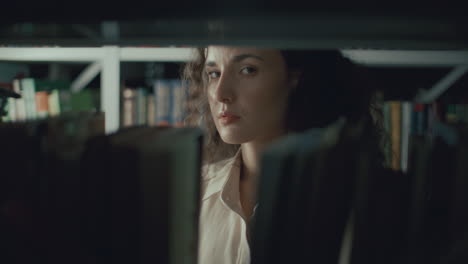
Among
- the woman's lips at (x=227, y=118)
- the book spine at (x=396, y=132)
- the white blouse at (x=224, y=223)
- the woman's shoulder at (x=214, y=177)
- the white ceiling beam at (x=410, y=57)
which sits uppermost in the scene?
the white ceiling beam at (x=410, y=57)

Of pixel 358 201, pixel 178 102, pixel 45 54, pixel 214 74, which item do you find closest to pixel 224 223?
pixel 214 74

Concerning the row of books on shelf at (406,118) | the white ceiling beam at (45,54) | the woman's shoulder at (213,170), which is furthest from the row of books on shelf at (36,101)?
the row of books on shelf at (406,118)

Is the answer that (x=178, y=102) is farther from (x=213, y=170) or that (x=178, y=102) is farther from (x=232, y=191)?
(x=232, y=191)

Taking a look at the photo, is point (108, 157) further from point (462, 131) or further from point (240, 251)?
point (240, 251)

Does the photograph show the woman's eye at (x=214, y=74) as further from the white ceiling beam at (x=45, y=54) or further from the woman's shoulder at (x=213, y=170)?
the white ceiling beam at (x=45, y=54)

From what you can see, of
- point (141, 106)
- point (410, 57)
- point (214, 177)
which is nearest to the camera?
point (214, 177)

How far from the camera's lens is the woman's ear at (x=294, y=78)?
1025 millimetres

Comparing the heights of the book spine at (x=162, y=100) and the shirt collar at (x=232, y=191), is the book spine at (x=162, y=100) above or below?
above

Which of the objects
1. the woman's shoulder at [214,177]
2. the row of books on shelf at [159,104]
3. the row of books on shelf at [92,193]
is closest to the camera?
the row of books on shelf at [92,193]

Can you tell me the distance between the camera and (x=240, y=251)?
94cm

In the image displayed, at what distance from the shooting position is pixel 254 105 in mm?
961

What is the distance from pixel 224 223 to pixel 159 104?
0.93m

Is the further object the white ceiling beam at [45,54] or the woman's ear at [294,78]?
the white ceiling beam at [45,54]

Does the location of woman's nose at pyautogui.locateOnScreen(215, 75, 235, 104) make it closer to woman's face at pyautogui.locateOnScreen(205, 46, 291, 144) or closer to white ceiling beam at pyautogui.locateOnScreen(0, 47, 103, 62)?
woman's face at pyautogui.locateOnScreen(205, 46, 291, 144)
